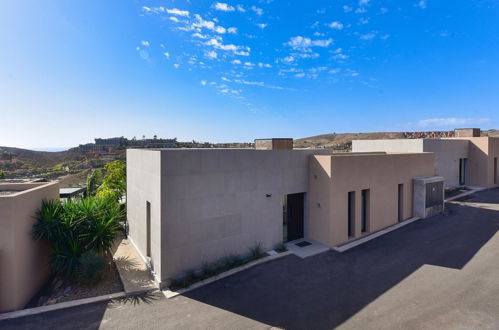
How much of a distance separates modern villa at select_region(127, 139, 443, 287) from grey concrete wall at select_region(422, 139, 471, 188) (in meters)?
8.96

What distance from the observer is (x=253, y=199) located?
35.2 ft

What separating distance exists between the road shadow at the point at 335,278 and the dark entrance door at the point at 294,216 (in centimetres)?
Answer: 179

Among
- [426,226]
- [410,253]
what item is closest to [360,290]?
[410,253]

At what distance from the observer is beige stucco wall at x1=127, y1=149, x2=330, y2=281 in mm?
8797

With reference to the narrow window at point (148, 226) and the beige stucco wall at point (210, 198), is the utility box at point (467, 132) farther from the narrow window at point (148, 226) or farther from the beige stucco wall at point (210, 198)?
the narrow window at point (148, 226)

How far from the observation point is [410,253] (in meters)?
10.9

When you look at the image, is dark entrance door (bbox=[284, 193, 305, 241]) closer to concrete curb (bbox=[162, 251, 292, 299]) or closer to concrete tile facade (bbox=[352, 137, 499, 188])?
Answer: concrete curb (bbox=[162, 251, 292, 299])

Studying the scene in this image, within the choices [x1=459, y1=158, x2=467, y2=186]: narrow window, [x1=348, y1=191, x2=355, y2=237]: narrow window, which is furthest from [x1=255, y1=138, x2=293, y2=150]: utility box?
[x1=459, y1=158, x2=467, y2=186]: narrow window

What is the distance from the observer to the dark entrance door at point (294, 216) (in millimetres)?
12344

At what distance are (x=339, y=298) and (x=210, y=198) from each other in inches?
206

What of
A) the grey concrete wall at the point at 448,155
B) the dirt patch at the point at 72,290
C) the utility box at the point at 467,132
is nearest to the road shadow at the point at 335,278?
the dirt patch at the point at 72,290

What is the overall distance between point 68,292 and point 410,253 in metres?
12.8

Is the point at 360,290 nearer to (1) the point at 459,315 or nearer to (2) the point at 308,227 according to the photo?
(1) the point at 459,315

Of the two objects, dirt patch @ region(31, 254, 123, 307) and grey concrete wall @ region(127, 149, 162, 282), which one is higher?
grey concrete wall @ region(127, 149, 162, 282)
